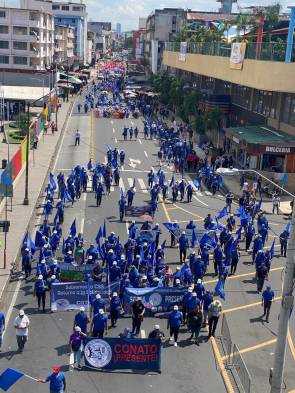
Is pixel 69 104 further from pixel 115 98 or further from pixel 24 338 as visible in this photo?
pixel 24 338

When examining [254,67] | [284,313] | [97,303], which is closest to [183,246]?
[97,303]

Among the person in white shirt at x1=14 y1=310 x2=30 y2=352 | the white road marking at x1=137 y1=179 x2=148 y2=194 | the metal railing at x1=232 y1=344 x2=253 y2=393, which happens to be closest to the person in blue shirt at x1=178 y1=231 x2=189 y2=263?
the metal railing at x1=232 y1=344 x2=253 y2=393

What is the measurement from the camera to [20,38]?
3209 inches

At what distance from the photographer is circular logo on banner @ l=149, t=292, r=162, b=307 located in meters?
17.9

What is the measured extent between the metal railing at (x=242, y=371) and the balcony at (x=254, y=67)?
2733 cm

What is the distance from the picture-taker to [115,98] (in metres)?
86.9

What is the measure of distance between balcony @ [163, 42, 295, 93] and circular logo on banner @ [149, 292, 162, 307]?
82.3ft

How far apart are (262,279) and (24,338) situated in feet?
28.4

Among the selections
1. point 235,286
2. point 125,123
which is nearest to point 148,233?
point 235,286

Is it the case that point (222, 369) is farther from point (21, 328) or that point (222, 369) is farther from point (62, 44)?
point (62, 44)

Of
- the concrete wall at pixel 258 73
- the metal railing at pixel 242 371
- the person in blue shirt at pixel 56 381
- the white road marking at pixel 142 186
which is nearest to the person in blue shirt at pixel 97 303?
the metal railing at pixel 242 371

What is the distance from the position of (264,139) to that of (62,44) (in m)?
82.8

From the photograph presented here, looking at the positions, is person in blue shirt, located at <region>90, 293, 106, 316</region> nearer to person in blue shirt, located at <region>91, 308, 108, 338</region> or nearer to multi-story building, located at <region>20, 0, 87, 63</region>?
person in blue shirt, located at <region>91, 308, 108, 338</region>

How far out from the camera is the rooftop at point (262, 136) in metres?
39.6
